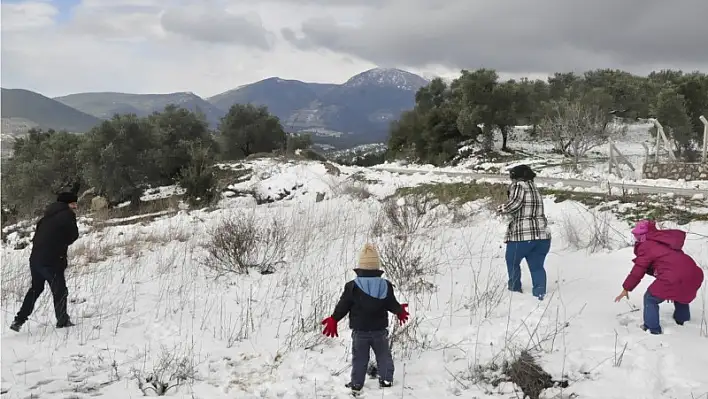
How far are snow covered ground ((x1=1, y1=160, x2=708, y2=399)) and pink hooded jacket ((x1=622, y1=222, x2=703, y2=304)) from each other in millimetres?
385

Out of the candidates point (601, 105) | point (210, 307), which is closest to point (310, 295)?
point (210, 307)

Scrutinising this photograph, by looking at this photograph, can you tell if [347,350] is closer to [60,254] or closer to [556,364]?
[556,364]

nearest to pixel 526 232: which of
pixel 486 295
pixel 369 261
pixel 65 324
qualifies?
pixel 486 295

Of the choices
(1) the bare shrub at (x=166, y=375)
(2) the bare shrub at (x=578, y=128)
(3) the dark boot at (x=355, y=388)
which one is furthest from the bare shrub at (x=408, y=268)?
(2) the bare shrub at (x=578, y=128)

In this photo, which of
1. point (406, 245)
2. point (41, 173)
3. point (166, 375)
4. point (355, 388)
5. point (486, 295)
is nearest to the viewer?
point (355, 388)

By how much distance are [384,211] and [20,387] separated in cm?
793

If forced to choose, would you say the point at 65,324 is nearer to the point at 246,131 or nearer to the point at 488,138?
the point at 488,138

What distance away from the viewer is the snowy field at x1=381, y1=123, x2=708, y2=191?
55.3ft

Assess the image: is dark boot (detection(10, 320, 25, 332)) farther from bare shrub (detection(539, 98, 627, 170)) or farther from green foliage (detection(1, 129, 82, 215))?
green foliage (detection(1, 129, 82, 215))

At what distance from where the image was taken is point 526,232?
575cm

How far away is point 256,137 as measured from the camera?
138ft

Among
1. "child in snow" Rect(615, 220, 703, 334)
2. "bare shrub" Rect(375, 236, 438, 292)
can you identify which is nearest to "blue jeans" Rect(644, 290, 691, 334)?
"child in snow" Rect(615, 220, 703, 334)

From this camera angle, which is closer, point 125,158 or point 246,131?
point 125,158

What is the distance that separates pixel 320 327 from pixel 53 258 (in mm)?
3060
